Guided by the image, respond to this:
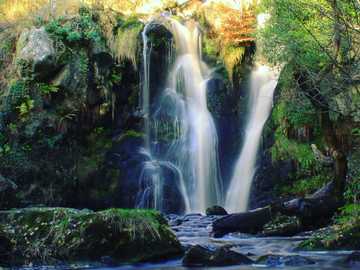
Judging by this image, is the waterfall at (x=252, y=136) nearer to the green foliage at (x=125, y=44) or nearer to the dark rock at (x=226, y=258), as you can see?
the green foliage at (x=125, y=44)

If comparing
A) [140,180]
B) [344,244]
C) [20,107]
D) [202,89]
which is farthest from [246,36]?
[344,244]

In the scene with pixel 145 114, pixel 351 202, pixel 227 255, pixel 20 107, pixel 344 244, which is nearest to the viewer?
pixel 227 255

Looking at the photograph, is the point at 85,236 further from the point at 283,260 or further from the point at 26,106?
the point at 26,106

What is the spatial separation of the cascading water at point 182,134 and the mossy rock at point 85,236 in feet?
22.3

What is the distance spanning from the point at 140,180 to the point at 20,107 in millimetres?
3964

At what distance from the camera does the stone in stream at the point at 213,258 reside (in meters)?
7.77

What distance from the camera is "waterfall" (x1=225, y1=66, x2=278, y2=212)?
15.5 metres

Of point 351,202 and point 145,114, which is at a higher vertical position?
point 145,114

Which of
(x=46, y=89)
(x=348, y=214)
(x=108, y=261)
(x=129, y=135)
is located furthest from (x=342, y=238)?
(x=46, y=89)

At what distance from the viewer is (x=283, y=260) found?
25.6 ft

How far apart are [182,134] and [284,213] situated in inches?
270

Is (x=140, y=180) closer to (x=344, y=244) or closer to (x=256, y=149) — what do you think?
(x=256, y=149)

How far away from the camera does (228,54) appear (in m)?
18.6

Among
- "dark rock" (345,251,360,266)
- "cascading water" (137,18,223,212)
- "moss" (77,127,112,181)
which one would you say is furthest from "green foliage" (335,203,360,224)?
"moss" (77,127,112,181)
